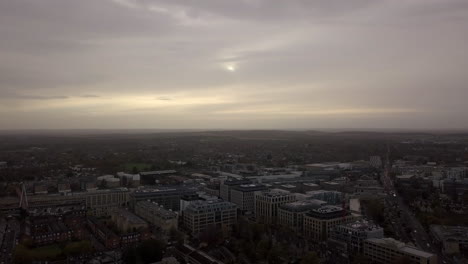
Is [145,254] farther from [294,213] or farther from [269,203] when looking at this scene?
[269,203]

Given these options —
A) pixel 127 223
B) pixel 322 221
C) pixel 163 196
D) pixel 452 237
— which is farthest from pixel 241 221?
pixel 452 237

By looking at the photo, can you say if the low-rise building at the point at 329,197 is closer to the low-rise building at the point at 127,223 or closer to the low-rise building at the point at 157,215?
the low-rise building at the point at 157,215

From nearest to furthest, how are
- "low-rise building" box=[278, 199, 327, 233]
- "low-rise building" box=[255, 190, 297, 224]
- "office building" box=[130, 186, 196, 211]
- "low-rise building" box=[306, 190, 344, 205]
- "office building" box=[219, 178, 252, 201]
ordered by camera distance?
"low-rise building" box=[278, 199, 327, 233] < "low-rise building" box=[255, 190, 297, 224] < "low-rise building" box=[306, 190, 344, 205] < "office building" box=[130, 186, 196, 211] < "office building" box=[219, 178, 252, 201]

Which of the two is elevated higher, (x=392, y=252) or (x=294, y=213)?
(x=294, y=213)


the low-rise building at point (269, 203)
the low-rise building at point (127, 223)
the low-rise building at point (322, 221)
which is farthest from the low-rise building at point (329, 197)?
the low-rise building at point (127, 223)

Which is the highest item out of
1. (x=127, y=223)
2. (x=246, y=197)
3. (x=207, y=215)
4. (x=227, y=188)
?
(x=227, y=188)

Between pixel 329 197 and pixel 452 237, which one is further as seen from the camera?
pixel 329 197

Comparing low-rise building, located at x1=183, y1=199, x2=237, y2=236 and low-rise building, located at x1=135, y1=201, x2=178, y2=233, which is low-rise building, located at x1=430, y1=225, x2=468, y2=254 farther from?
low-rise building, located at x1=135, y1=201, x2=178, y2=233

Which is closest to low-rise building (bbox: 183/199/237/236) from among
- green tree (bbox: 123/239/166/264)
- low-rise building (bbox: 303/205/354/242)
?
low-rise building (bbox: 303/205/354/242)
